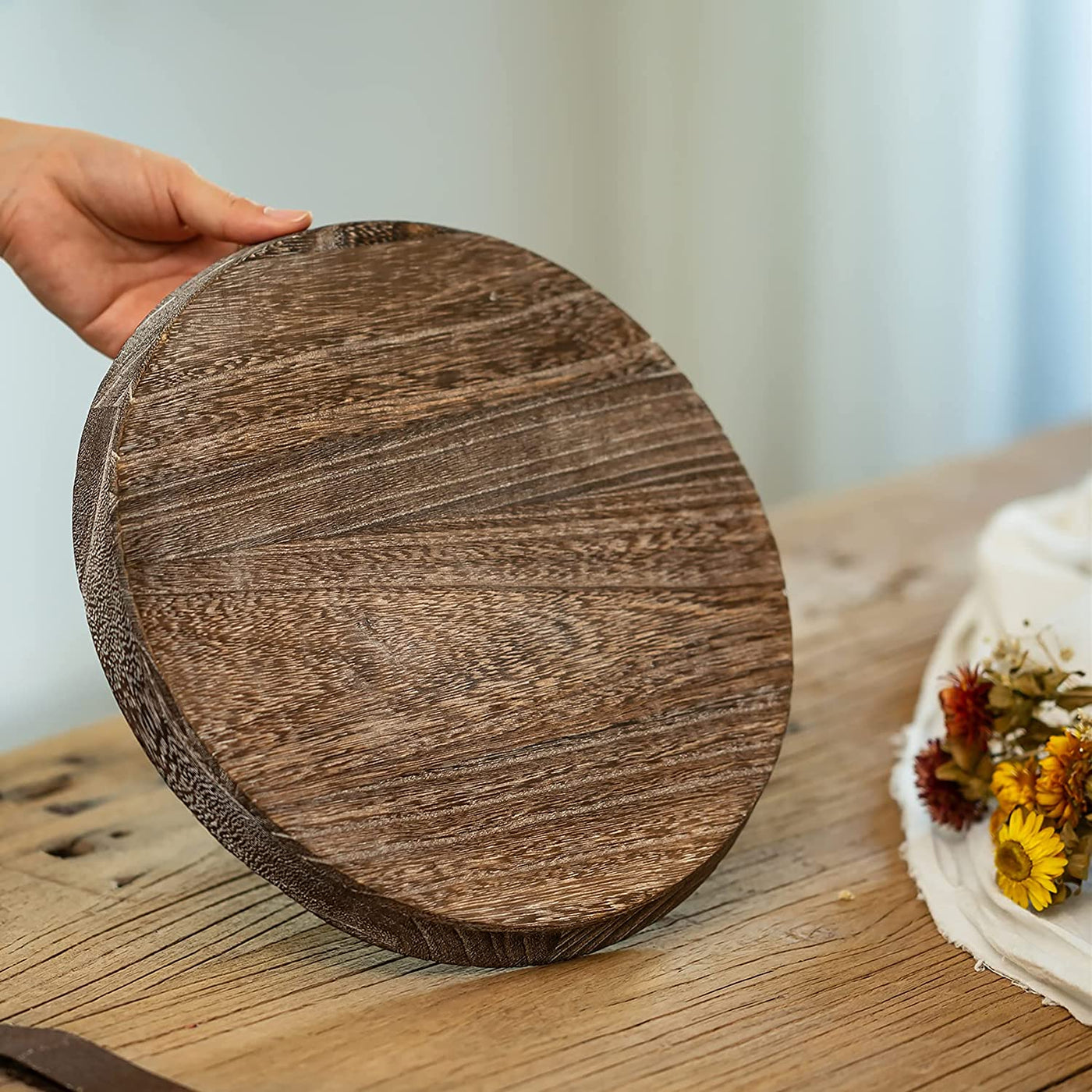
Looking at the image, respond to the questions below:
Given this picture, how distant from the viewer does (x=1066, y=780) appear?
2.60 feet

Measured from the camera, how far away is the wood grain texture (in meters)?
0.69

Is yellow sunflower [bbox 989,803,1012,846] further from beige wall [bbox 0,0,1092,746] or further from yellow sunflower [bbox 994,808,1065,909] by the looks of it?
beige wall [bbox 0,0,1092,746]

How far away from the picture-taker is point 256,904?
0.85 meters

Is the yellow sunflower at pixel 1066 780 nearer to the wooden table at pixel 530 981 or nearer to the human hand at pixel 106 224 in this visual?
the wooden table at pixel 530 981

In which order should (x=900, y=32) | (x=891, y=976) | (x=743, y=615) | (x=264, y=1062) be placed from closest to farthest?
(x=264, y=1062)
(x=891, y=976)
(x=743, y=615)
(x=900, y=32)

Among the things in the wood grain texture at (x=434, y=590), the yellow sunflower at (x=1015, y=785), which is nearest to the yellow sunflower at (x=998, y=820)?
the yellow sunflower at (x=1015, y=785)

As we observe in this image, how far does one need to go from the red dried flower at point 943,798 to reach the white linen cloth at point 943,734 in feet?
0.05

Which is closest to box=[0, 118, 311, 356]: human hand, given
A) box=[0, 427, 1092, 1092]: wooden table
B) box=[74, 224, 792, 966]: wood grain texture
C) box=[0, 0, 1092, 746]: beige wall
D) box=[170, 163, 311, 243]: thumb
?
box=[170, 163, 311, 243]: thumb

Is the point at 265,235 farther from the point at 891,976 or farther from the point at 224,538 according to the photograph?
the point at 891,976

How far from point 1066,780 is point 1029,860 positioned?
0.19 feet

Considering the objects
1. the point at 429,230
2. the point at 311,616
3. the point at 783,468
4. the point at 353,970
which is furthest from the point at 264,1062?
the point at 783,468

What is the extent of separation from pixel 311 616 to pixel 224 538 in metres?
0.07

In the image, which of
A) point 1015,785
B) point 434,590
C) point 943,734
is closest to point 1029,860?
point 1015,785

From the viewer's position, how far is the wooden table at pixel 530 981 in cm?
68
